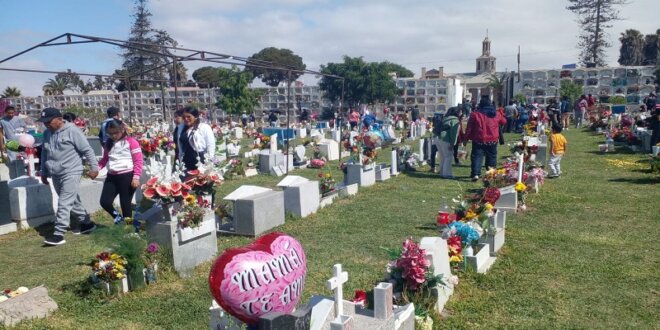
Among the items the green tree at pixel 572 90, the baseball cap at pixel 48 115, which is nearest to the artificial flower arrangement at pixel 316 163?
the baseball cap at pixel 48 115

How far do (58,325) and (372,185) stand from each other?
23.3 feet

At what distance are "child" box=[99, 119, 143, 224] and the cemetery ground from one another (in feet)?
2.01

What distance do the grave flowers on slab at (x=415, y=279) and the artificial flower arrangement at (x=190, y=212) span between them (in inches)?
88.2

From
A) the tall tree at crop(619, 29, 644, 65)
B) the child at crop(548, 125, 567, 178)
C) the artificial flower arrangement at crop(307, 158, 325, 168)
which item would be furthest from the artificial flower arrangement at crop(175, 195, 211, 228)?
the tall tree at crop(619, 29, 644, 65)

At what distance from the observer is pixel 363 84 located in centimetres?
4581

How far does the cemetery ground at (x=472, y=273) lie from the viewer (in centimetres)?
426

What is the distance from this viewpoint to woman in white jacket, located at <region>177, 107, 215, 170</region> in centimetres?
694

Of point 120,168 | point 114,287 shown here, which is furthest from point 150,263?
point 120,168

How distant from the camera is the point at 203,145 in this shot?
6.99 meters

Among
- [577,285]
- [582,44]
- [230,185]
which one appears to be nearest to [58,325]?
[577,285]

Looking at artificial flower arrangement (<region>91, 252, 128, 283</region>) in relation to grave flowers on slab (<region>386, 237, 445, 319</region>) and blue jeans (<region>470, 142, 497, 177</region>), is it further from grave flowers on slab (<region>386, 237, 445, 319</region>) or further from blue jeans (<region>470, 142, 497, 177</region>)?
blue jeans (<region>470, 142, 497, 177</region>)

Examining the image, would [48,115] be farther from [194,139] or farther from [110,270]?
[110,270]

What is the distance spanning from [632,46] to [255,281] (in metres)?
74.2

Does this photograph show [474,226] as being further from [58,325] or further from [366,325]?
[58,325]
